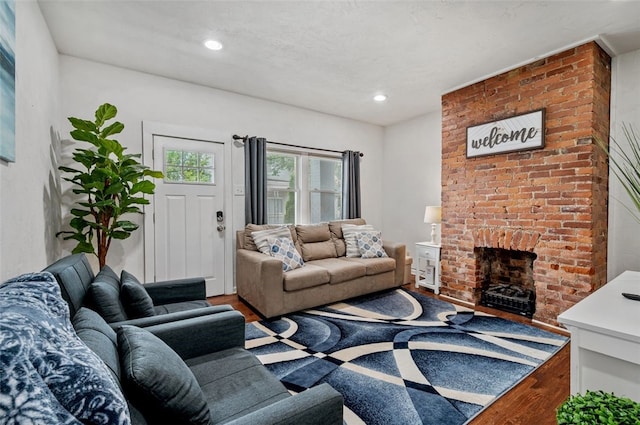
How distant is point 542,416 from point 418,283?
8.40 ft

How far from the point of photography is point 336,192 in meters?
5.18

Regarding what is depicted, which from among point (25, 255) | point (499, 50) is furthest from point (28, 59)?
point (499, 50)

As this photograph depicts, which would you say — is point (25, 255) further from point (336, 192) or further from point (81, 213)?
point (336, 192)

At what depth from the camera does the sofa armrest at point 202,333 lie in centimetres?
150

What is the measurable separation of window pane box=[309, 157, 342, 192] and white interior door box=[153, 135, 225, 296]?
1.50m

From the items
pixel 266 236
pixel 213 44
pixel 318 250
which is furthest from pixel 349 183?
pixel 213 44

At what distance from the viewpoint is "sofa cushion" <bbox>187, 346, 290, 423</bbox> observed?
3.83 feet

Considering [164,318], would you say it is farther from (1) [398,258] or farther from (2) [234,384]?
(1) [398,258]

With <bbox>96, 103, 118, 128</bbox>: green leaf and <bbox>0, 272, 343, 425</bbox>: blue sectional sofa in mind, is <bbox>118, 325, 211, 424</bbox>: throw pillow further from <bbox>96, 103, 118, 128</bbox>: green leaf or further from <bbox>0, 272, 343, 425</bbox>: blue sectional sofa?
<bbox>96, 103, 118, 128</bbox>: green leaf

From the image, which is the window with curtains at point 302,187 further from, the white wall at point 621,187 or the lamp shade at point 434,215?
the white wall at point 621,187

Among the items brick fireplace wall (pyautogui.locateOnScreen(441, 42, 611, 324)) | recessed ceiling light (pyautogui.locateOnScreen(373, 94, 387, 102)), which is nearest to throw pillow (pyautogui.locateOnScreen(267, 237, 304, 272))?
brick fireplace wall (pyautogui.locateOnScreen(441, 42, 611, 324))

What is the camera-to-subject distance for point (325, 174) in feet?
16.6

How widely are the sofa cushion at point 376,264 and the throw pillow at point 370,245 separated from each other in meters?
0.10

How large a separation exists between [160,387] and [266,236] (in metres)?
2.82
